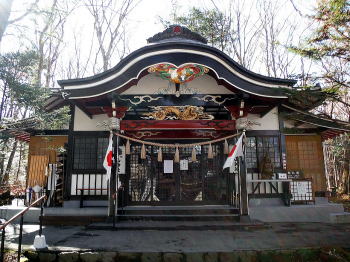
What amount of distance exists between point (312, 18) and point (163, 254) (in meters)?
6.18

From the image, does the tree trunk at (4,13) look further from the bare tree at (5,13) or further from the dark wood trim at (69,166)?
the dark wood trim at (69,166)

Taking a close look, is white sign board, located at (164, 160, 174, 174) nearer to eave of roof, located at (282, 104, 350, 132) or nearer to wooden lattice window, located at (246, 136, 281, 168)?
wooden lattice window, located at (246, 136, 281, 168)

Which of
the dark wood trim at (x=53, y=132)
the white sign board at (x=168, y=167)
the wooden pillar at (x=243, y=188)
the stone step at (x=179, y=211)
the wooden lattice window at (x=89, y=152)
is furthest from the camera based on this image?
the dark wood trim at (x=53, y=132)

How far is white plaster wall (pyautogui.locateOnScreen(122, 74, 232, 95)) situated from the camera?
9738 millimetres

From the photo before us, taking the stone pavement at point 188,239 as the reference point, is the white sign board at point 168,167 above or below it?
above

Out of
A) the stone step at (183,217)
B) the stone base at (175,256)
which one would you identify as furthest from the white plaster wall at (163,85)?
the stone base at (175,256)

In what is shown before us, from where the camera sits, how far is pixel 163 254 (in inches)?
234

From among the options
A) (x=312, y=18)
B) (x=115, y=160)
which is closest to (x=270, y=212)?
(x=115, y=160)

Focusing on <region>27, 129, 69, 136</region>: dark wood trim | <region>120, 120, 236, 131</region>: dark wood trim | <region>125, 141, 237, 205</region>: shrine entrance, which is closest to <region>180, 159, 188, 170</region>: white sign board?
<region>125, 141, 237, 205</region>: shrine entrance

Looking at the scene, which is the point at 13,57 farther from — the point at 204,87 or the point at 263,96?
the point at 263,96

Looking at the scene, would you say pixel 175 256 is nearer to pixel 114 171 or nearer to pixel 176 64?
pixel 114 171

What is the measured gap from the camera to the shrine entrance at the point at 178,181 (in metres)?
10.2

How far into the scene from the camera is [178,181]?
33.7 ft

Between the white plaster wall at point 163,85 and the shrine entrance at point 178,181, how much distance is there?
2337 mm
